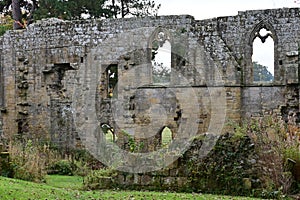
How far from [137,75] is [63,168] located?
4.33 metres

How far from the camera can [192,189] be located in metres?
12.8

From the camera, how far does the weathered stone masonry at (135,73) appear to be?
1923 centimetres

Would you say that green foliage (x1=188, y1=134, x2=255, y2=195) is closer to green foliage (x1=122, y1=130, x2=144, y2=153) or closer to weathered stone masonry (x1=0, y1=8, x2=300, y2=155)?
green foliage (x1=122, y1=130, x2=144, y2=153)

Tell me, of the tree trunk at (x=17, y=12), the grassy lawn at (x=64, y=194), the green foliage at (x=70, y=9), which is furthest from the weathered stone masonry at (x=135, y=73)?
the tree trunk at (x=17, y=12)

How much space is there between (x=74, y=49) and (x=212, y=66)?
17.1 feet

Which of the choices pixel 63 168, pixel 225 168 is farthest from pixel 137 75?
pixel 225 168

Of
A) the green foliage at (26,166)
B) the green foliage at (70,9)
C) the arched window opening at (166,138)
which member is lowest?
the green foliage at (26,166)

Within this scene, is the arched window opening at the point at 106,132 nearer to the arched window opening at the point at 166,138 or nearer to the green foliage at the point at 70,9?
the arched window opening at the point at 166,138

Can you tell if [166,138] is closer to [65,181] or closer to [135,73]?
[135,73]

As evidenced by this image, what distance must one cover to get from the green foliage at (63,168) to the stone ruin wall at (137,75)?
7.85 ft

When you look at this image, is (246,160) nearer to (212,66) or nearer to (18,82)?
(212,66)

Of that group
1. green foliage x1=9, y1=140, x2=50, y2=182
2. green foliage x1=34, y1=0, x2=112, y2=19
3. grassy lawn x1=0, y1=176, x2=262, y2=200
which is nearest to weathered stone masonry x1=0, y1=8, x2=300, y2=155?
green foliage x1=9, y1=140, x2=50, y2=182

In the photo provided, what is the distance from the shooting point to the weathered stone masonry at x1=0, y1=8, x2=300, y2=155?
757 inches

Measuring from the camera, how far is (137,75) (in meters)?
20.6
